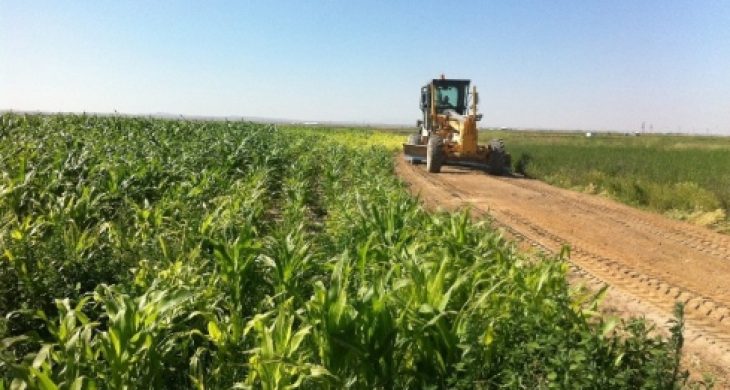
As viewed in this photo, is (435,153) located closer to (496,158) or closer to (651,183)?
(496,158)

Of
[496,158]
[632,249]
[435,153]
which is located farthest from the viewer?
[496,158]

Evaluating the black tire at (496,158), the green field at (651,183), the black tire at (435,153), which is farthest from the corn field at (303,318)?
the black tire at (496,158)

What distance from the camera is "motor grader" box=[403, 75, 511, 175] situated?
51.8ft

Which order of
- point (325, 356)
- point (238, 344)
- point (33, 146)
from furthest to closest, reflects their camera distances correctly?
point (33, 146) → point (238, 344) → point (325, 356)

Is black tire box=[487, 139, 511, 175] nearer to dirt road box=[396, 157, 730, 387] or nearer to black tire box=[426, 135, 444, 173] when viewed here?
black tire box=[426, 135, 444, 173]

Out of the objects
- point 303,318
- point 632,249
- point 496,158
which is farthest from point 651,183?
point 303,318

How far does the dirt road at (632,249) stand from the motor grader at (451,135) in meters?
2.45

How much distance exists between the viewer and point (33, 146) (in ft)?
29.7

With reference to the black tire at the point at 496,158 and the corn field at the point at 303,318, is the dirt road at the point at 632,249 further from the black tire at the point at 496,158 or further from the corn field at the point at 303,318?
the black tire at the point at 496,158

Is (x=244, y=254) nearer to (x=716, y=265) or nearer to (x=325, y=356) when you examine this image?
(x=325, y=356)

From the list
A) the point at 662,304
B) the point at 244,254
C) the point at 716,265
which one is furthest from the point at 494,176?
the point at 244,254

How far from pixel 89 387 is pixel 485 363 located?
1.85 m

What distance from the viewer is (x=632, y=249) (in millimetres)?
7555

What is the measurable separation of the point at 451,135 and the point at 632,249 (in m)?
9.60
